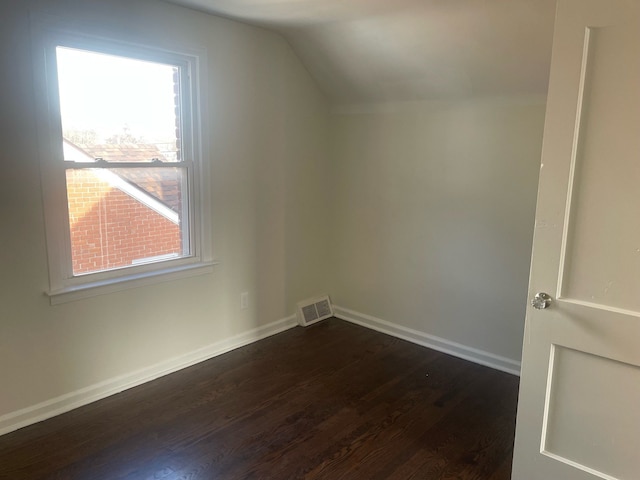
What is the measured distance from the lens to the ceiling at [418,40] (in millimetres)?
2451

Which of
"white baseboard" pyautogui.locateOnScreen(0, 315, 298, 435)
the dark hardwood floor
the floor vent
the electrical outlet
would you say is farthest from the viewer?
the floor vent

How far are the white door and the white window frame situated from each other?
205cm

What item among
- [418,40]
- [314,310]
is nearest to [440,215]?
[418,40]

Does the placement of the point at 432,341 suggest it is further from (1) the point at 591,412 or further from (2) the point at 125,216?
(2) the point at 125,216

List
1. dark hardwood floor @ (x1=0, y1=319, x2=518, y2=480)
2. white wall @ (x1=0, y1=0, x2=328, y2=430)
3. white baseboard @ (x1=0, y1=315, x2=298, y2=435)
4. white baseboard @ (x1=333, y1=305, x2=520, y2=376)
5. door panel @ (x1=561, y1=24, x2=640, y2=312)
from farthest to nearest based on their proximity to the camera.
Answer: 1. white baseboard @ (x1=333, y1=305, x2=520, y2=376)
2. white baseboard @ (x1=0, y1=315, x2=298, y2=435)
3. white wall @ (x1=0, y1=0, x2=328, y2=430)
4. dark hardwood floor @ (x1=0, y1=319, x2=518, y2=480)
5. door panel @ (x1=561, y1=24, x2=640, y2=312)

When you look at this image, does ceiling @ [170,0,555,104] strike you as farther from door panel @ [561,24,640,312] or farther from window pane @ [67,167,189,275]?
window pane @ [67,167,189,275]

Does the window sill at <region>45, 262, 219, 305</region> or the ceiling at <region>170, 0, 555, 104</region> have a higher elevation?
the ceiling at <region>170, 0, 555, 104</region>

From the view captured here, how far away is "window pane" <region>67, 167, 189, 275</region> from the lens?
255 cm

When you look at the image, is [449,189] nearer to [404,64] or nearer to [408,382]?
[404,64]

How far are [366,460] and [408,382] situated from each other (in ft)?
2.68

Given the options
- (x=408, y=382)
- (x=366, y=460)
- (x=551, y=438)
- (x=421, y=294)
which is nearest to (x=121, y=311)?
(x=366, y=460)

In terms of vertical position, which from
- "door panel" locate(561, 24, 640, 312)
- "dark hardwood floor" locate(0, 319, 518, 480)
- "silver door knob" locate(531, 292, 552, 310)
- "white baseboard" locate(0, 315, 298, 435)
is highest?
"door panel" locate(561, 24, 640, 312)

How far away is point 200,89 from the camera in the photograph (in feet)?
9.62

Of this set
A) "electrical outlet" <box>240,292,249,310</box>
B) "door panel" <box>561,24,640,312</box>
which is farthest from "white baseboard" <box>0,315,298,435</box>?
"door panel" <box>561,24,640,312</box>
